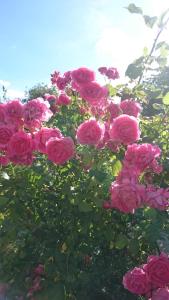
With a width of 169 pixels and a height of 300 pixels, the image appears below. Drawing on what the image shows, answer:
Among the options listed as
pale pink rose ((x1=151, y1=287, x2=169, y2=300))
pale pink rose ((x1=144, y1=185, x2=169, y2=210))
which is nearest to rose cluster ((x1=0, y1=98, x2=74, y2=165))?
pale pink rose ((x1=144, y1=185, x2=169, y2=210))

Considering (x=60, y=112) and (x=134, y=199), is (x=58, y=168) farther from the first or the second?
(x=60, y=112)

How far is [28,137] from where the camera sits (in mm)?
2510

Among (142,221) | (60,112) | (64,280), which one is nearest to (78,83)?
(142,221)

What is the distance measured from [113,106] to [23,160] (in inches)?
30.3

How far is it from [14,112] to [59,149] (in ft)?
1.49

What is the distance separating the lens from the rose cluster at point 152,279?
2.43m

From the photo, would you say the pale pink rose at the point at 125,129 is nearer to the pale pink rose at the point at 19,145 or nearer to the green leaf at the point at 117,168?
the green leaf at the point at 117,168

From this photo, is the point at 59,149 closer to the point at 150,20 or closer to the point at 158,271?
the point at 158,271

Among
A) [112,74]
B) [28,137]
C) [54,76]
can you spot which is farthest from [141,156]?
[54,76]

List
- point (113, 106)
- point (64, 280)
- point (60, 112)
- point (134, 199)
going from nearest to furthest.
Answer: point (134, 199) < point (64, 280) < point (113, 106) < point (60, 112)

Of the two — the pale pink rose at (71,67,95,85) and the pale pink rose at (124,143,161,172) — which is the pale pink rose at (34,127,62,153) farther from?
the pale pink rose at (71,67,95,85)

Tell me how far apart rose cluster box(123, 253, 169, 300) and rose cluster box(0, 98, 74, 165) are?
0.77 metres

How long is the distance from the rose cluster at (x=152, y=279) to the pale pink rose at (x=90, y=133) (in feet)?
2.45

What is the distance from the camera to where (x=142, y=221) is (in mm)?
2518
